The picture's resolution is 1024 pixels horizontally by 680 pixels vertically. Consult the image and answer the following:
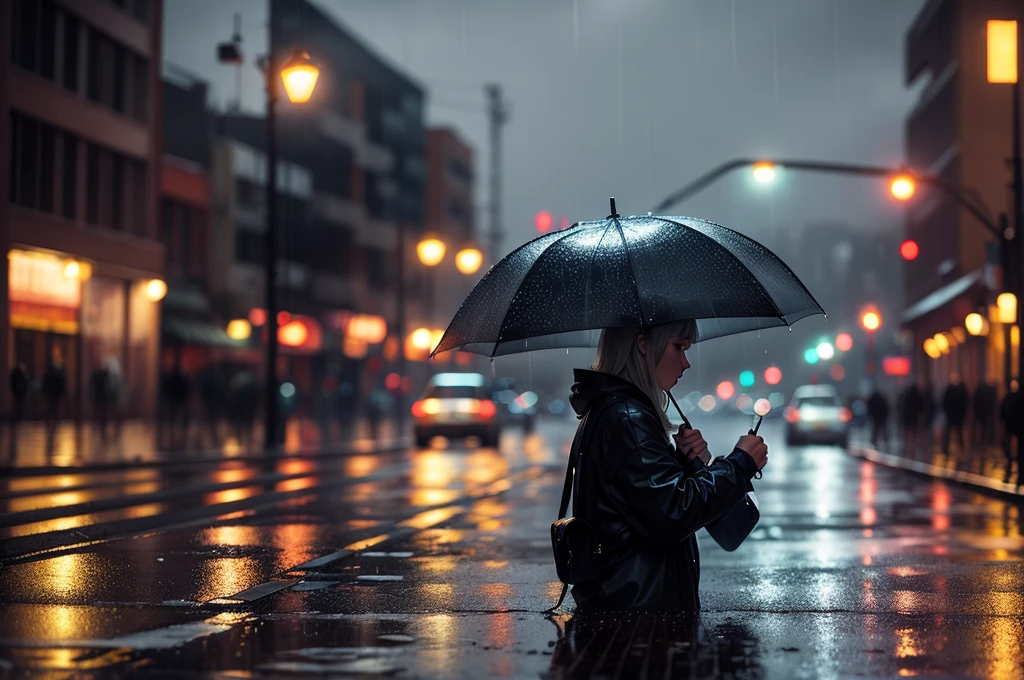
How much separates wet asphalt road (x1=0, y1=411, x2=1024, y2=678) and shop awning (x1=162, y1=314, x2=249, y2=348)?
37.5 m

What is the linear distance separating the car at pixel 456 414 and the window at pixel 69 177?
1329 centimetres

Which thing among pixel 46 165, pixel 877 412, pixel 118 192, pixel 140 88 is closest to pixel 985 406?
pixel 877 412

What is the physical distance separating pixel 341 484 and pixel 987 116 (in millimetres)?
38393

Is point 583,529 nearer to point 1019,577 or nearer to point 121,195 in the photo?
point 1019,577

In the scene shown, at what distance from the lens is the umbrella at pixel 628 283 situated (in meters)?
6.21

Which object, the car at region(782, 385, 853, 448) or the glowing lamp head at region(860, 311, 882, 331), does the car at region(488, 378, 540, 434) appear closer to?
the car at region(782, 385, 853, 448)

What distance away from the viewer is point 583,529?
5648mm

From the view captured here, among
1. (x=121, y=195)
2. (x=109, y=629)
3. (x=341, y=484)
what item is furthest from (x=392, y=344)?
(x=109, y=629)

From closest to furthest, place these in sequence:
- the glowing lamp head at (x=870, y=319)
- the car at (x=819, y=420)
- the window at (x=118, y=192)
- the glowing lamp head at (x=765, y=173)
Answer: the glowing lamp head at (x=765, y=173) → the car at (x=819, y=420) → the glowing lamp head at (x=870, y=319) → the window at (x=118, y=192)

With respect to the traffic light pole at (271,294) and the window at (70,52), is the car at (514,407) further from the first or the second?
the traffic light pole at (271,294)

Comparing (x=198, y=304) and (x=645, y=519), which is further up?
(x=198, y=304)

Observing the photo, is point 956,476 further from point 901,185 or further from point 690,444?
point 690,444

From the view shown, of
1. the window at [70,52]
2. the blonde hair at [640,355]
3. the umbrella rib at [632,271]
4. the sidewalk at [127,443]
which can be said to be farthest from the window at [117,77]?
the blonde hair at [640,355]

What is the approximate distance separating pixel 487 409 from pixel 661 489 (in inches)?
1325
